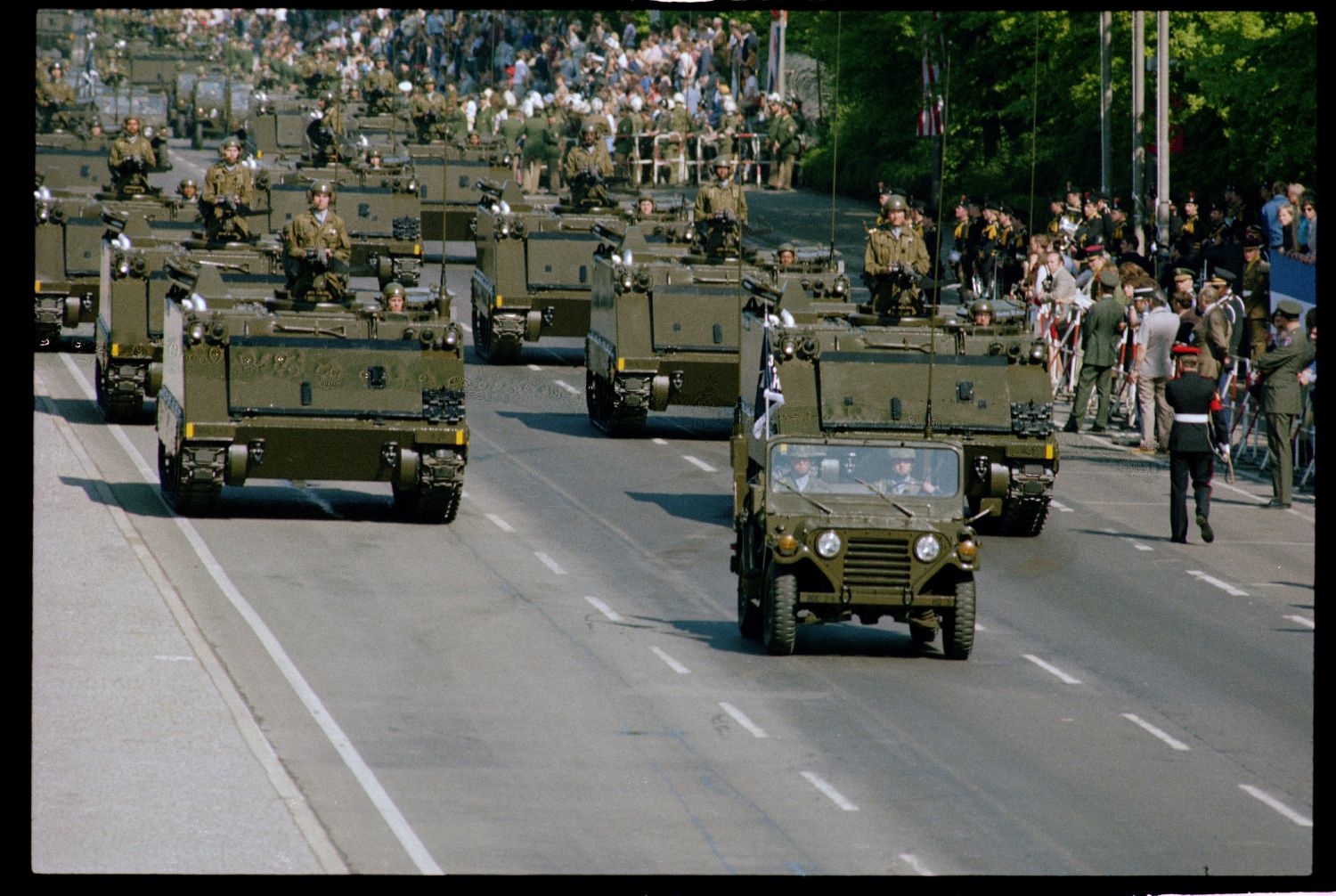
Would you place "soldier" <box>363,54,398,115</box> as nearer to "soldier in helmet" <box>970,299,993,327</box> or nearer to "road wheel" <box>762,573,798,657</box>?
"soldier in helmet" <box>970,299,993,327</box>

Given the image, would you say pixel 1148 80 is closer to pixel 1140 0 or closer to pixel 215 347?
pixel 215 347

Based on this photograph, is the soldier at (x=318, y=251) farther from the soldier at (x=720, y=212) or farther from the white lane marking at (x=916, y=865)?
the white lane marking at (x=916, y=865)

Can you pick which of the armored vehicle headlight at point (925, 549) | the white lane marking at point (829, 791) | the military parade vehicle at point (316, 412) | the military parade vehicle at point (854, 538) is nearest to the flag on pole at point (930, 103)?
the military parade vehicle at point (316, 412)

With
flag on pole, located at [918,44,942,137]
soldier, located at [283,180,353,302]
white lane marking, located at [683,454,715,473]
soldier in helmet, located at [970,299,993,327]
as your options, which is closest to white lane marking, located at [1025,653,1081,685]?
soldier in helmet, located at [970,299,993,327]

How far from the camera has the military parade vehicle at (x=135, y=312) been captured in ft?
96.4

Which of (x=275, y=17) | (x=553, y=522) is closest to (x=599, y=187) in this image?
(x=553, y=522)

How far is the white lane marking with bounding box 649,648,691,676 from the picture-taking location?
60.1 feet

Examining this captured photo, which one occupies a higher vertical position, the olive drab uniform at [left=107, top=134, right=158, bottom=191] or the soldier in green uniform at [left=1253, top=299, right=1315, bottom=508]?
the olive drab uniform at [left=107, top=134, right=158, bottom=191]

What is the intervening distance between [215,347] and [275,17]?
81.8 m

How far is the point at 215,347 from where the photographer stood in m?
24.0

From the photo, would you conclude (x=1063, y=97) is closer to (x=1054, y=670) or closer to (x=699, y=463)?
(x=699, y=463)

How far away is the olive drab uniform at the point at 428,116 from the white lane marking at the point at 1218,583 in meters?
30.9

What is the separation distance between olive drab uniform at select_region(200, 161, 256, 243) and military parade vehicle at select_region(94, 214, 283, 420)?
26.3 inches

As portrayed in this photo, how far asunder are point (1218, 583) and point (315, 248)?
9.25 meters
